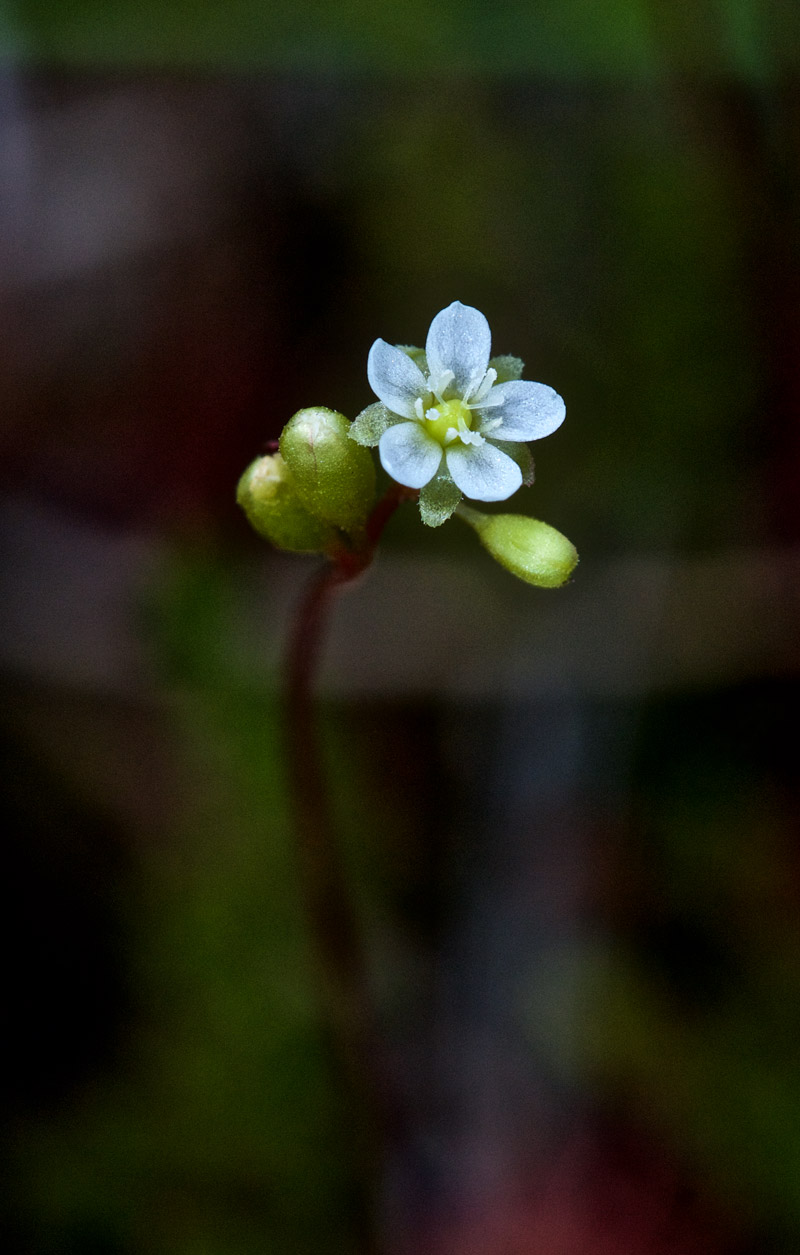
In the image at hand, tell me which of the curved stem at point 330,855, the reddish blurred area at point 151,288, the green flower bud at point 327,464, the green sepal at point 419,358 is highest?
the reddish blurred area at point 151,288

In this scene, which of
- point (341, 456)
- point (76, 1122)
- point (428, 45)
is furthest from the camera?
point (428, 45)

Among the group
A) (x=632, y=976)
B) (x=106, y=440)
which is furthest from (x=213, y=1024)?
(x=106, y=440)

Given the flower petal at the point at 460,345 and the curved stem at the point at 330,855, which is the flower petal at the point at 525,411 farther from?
the curved stem at the point at 330,855

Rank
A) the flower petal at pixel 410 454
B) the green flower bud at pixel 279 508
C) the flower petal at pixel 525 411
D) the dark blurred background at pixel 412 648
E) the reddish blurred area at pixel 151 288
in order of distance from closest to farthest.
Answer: the flower petal at pixel 410 454
the flower petal at pixel 525 411
the green flower bud at pixel 279 508
the dark blurred background at pixel 412 648
the reddish blurred area at pixel 151 288

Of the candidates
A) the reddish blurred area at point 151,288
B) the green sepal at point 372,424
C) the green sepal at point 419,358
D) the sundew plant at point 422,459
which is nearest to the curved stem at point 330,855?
the sundew plant at point 422,459

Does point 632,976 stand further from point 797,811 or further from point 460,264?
point 460,264

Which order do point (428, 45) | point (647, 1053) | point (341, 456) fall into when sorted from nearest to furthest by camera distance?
point (341, 456)
point (647, 1053)
point (428, 45)
